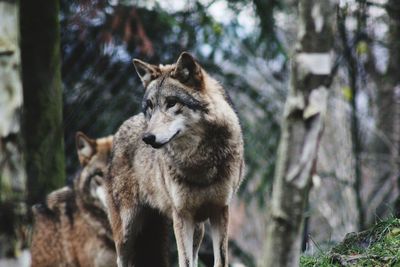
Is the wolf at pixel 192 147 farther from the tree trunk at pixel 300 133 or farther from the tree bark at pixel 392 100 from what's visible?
the tree bark at pixel 392 100

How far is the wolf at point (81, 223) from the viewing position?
816 cm

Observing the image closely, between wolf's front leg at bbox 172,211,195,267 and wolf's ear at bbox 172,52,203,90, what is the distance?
3.82 ft

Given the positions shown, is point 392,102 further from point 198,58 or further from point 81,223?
point 81,223

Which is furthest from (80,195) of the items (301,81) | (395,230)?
(301,81)

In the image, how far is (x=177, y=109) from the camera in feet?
18.4

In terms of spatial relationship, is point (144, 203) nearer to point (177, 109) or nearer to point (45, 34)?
point (177, 109)

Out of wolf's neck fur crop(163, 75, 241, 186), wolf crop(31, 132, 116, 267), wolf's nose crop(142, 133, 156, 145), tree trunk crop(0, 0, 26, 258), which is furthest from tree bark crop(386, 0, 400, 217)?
tree trunk crop(0, 0, 26, 258)

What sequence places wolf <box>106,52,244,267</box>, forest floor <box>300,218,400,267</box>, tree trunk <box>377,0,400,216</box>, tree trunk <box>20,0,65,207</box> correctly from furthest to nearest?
tree trunk <box>377,0,400,216</box>
tree trunk <box>20,0,65,207</box>
wolf <box>106,52,244,267</box>
forest floor <box>300,218,400,267</box>

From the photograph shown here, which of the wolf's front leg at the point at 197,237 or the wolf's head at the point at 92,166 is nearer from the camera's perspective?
the wolf's front leg at the point at 197,237

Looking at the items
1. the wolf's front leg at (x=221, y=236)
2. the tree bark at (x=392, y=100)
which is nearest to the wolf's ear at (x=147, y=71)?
the wolf's front leg at (x=221, y=236)

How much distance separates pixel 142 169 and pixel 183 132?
104 centimetres

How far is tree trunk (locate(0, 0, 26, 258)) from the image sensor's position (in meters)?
2.95

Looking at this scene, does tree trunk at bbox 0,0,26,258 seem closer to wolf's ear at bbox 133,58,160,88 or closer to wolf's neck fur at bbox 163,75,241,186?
wolf's neck fur at bbox 163,75,241,186

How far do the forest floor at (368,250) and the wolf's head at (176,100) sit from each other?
1.51m
